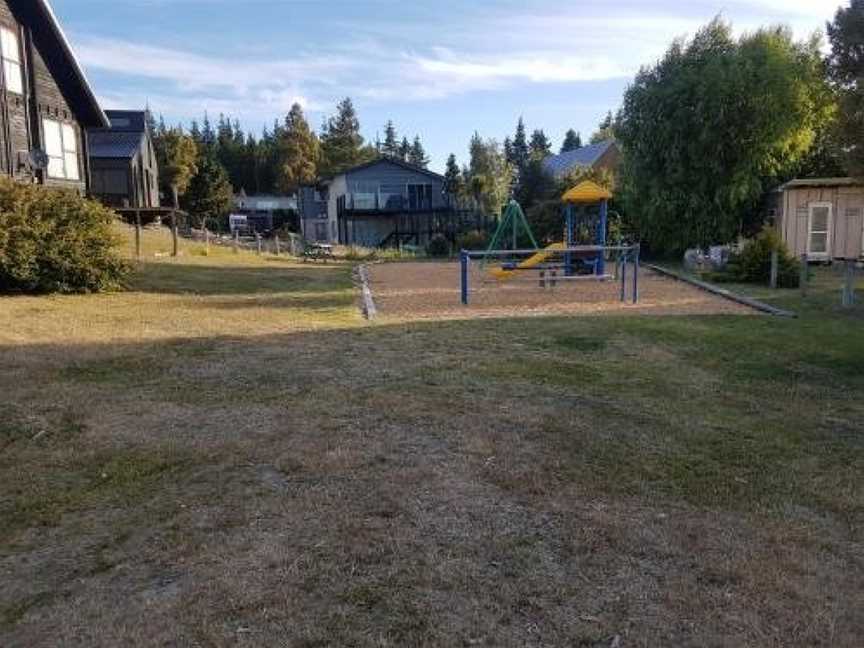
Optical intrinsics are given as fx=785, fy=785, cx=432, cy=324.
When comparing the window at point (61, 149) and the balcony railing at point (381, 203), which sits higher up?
the window at point (61, 149)

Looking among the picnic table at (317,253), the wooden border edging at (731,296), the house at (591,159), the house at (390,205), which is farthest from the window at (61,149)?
the house at (591,159)

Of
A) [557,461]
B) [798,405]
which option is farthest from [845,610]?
[798,405]

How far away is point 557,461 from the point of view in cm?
493

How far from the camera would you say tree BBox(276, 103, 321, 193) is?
250ft

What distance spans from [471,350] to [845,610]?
588 centimetres

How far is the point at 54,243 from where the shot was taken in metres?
13.3

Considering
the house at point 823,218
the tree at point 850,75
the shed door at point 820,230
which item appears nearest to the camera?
the tree at point 850,75

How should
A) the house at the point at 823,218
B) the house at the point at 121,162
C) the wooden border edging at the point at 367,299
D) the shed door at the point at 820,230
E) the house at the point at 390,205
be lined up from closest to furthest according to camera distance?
the wooden border edging at the point at 367,299
the house at the point at 823,218
the shed door at the point at 820,230
the house at the point at 121,162
the house at the point at 390,205

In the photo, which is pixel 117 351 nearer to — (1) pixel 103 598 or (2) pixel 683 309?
(1) pixel 103 598

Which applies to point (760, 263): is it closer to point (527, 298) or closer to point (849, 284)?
point (849, 284)

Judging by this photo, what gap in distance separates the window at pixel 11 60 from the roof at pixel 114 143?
57.3 ft

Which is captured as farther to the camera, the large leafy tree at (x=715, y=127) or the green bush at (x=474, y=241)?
the green bush at (x=474, y=241)

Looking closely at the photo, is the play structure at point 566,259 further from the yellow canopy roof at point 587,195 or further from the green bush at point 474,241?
the green bush at point 474,241

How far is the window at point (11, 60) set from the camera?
67.1ft
